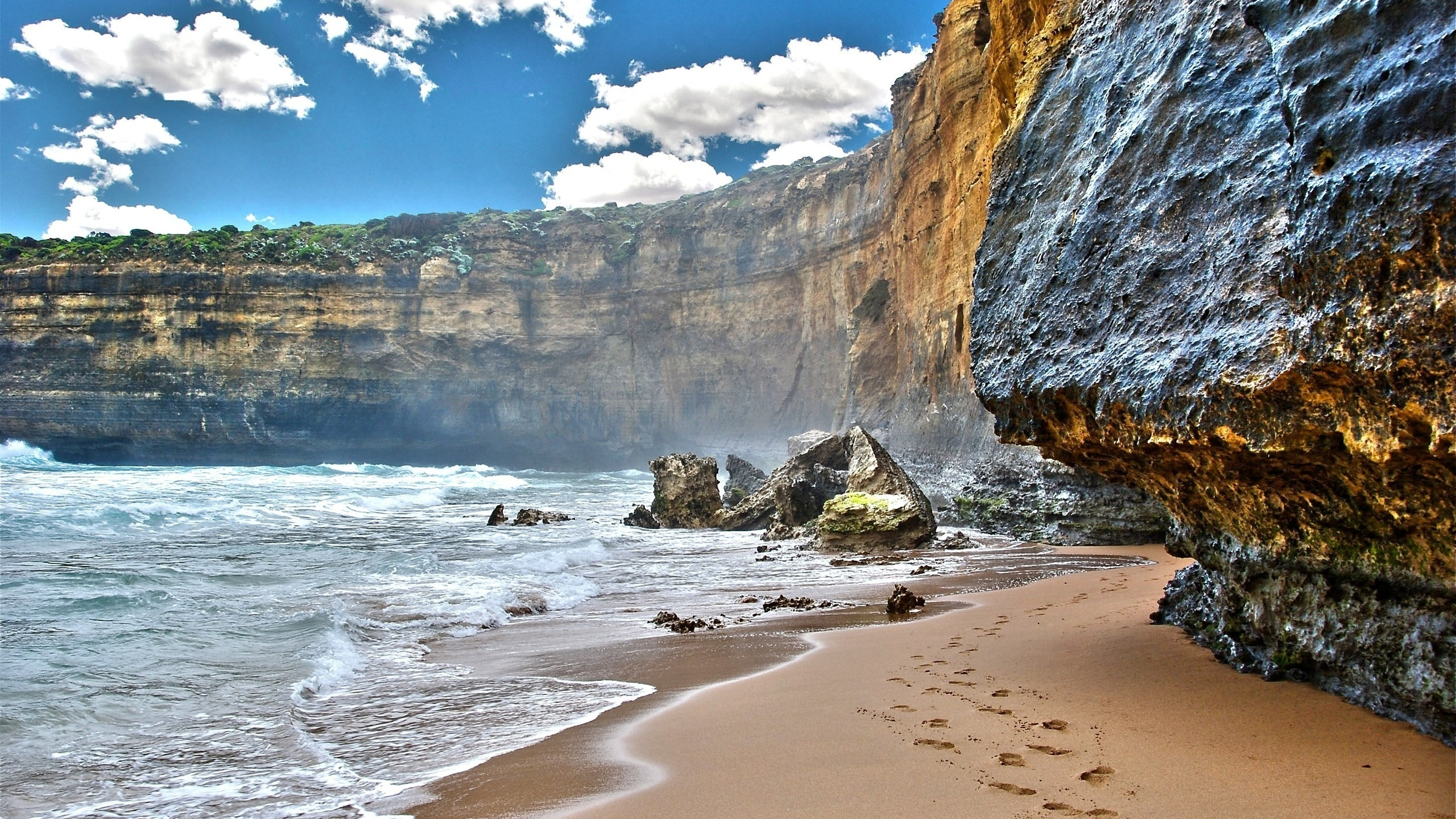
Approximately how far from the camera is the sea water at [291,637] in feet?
10.3

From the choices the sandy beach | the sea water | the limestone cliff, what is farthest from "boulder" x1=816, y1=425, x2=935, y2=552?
the limestone cliff

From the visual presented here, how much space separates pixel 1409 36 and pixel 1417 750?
1.70 metres

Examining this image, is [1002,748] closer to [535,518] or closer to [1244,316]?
[1244,316]

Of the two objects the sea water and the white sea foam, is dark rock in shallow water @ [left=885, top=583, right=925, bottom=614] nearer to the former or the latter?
the sea water

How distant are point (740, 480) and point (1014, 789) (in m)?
18.2

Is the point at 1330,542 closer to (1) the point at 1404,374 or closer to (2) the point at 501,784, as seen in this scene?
(1) the point at 1404,374

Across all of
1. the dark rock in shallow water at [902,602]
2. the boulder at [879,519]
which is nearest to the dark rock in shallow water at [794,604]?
the dark rock in shallow water at [902,602]

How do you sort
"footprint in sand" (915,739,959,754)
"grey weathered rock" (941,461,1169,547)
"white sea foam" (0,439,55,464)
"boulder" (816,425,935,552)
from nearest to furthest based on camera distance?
1. "footprint in sand" (915,739,959,754)
2. "grey weathered rock" (941,461,1169,547)
3. "boulder" (816,425,935,552)
4. "white sea foam" (0,439,55,464)

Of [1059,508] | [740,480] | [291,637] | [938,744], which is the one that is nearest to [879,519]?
[1059,508]

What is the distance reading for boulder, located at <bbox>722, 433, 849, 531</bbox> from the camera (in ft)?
43.6

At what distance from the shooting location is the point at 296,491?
23.6 metres

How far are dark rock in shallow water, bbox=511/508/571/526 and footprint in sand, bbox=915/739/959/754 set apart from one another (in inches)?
520

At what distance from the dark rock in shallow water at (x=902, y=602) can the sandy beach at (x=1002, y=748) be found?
5.52 feet

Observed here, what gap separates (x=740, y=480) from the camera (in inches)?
800
